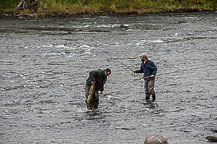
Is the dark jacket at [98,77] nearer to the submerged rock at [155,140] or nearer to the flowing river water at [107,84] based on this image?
the flowing river water at [107,84]

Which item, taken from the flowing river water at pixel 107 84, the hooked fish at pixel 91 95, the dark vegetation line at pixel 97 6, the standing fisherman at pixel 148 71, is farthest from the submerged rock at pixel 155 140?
the dark vegetation line at pixel 97 6

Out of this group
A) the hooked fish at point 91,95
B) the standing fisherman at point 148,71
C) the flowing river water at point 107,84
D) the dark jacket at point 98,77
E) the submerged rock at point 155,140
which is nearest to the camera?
the submerged rock at point 155,140

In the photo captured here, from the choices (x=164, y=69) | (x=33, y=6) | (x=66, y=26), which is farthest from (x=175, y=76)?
(x=33, y=6)

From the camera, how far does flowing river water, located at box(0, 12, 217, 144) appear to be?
12445mm

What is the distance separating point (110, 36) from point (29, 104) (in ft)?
60.8

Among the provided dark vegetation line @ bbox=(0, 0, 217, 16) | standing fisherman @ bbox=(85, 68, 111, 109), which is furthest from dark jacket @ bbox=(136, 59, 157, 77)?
dark vegetation line @ bbox=(0, 0, 217, 16)

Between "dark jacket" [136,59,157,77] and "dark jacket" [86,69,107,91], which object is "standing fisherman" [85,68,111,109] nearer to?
"dark jacket" [86,69,107,91]

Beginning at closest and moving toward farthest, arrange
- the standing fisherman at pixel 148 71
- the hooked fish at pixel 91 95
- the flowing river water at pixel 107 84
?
the flowing river water at pixel 107 84, the hooked fish at pixel 91 95, the standing fisherman at pixel 148 71

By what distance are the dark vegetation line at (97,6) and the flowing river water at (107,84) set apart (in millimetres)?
9886

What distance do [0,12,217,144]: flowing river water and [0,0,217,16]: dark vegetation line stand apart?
9886 mm

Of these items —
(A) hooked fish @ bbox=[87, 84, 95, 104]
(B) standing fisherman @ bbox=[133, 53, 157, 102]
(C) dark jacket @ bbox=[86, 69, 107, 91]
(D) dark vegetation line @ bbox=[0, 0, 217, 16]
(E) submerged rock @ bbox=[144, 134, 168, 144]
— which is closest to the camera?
(E) submerged rock @ bbox=[144, 134, 168, 144]

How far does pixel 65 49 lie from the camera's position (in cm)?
2842

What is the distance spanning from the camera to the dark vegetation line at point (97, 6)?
48094mm

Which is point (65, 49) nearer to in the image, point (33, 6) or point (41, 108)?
point (41, 108)
